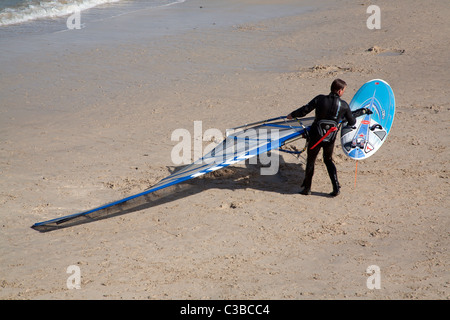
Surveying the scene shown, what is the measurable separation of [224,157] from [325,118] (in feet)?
4.15

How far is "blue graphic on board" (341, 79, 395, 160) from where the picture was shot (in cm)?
659

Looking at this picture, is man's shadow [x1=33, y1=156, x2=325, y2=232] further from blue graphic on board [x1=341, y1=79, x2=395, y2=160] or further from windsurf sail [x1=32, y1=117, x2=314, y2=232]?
blue graphic on board [x1=341, y1=79, x2=395, y2=160]

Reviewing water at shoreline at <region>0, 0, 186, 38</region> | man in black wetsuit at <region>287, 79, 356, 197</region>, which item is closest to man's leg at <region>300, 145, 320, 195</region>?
man in black wetsuit at <region>287, 79, 356, 197</region>

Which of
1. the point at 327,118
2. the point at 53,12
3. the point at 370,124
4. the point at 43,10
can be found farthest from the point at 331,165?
the point at 43,10

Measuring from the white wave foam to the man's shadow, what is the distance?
1090cm

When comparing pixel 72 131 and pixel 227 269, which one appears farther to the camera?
pixel 72 131

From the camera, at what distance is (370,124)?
22.7ft

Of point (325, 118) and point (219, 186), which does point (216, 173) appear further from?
point (325, 118)

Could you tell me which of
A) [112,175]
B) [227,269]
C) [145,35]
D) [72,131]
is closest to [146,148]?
[112,175]
